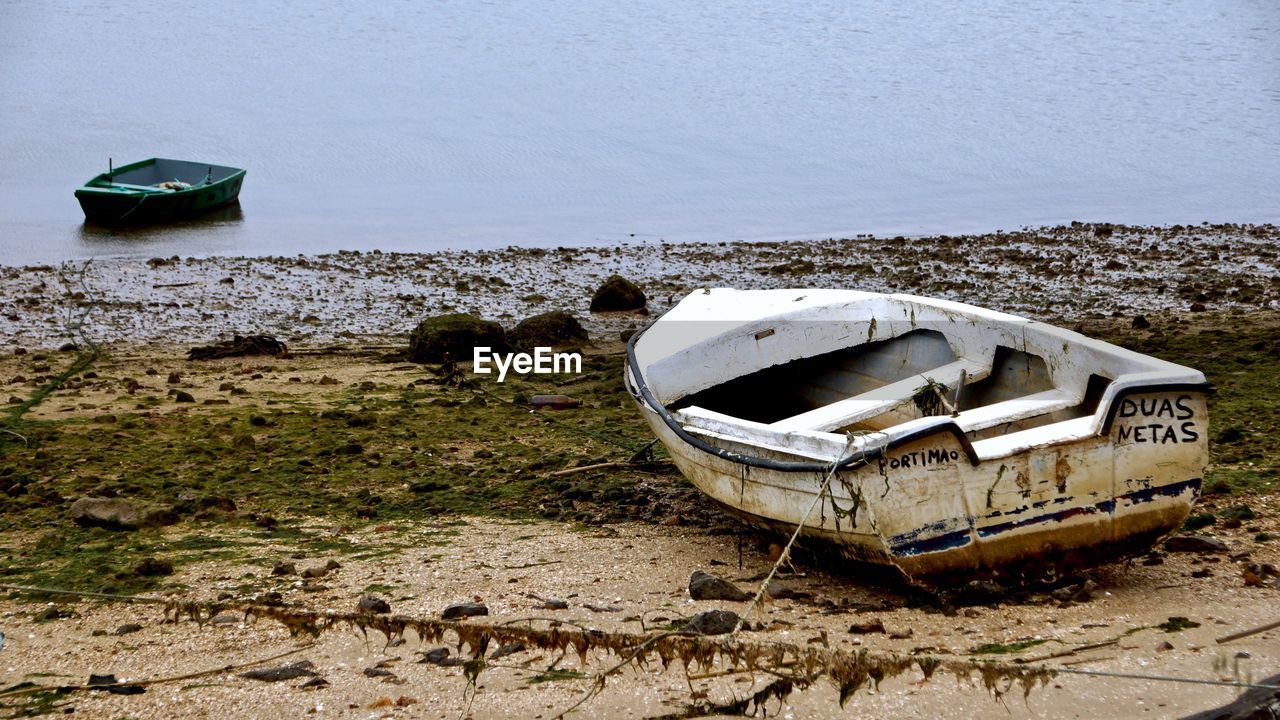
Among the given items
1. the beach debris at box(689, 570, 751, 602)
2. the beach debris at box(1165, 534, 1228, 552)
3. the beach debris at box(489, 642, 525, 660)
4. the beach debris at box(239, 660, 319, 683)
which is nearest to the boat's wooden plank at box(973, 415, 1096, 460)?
the beach debris at box(1165, 534, 1228, 552)

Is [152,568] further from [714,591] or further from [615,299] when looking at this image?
[615,299]

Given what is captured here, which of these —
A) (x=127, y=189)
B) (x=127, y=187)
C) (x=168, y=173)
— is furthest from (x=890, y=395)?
(x=168, y=173)

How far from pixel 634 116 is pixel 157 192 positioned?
14746 millimetres

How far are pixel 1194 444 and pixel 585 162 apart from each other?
2383 cm

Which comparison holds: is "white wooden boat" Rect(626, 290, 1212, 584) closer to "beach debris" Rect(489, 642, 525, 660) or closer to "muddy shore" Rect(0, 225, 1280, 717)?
"muddy shore" Rect(0, 225, 1280, 717)

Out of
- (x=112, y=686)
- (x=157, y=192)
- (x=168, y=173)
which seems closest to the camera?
(x=112, y=686)

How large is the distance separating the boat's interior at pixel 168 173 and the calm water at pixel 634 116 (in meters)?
1.12

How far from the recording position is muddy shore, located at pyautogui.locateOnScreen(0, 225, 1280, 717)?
4.84m

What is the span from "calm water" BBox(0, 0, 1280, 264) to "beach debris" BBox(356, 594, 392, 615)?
1423cm

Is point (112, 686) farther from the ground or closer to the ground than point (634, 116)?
closer to the ground

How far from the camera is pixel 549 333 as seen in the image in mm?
12367

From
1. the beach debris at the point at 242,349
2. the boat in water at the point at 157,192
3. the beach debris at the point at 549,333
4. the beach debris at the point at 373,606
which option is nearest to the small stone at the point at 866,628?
the beach debris at the point at 373,606

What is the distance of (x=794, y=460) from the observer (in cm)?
611

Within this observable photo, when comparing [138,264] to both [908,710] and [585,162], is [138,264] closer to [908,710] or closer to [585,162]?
[585,162]
